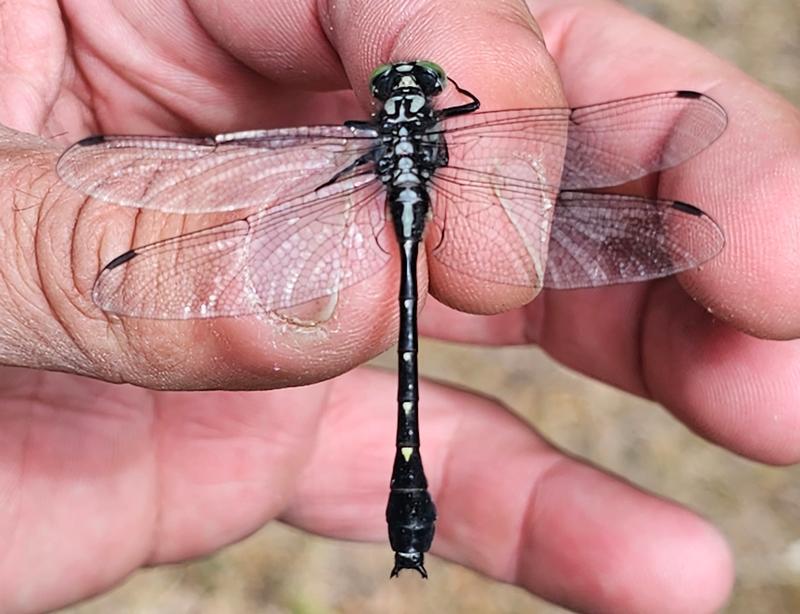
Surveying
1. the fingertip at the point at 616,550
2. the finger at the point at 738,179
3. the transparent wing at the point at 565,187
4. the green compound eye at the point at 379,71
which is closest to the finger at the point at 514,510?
the fingertip at the point at 616,550

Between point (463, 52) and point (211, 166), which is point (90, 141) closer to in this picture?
point (211, 166)

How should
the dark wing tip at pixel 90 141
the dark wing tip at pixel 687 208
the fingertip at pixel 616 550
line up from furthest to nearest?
1. the fingertip at pixel 616 550
2. the dark wing tip at pixel 687 208
3. the dark wing tip at pixel 90 141

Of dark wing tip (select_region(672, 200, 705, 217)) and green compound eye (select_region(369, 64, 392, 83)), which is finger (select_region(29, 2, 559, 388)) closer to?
green compound eye (select_region(369, 64, 392, 83))

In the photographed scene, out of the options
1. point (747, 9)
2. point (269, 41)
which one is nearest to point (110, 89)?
point (269, 41)

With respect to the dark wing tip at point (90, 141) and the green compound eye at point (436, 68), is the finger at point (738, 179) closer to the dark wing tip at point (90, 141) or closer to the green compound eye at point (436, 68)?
the green compound eye at point (436, 68)

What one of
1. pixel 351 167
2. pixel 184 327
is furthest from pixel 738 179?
pixel 184 327
